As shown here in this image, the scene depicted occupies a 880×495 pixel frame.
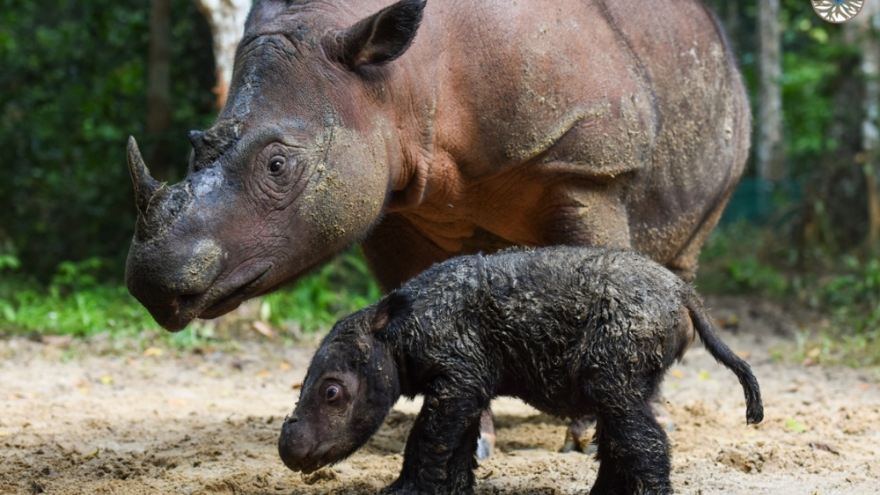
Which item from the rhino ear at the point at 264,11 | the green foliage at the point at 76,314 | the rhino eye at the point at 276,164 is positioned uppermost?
the rhino ear at the point at 264,11

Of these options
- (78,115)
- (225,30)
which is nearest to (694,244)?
(225,30)

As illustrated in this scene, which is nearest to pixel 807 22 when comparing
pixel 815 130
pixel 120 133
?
pixel 815 130

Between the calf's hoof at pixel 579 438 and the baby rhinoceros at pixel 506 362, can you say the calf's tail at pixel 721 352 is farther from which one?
the calf's hoof at pixel 579 438

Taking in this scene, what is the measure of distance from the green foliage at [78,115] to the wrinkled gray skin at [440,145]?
916 cm

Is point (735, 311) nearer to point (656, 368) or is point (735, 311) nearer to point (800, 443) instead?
point (800, 443)

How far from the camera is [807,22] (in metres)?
19.4

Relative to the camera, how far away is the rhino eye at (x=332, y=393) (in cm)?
343

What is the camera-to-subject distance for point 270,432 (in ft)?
17.1

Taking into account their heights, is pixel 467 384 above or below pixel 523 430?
above

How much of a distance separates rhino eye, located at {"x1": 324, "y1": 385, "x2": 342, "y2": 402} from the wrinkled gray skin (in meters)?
0.48

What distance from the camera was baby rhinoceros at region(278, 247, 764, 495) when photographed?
340 centimetres

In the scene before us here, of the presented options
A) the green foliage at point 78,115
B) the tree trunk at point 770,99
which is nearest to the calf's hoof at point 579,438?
the green foliage at point 78,115

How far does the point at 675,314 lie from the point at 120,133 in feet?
38.9

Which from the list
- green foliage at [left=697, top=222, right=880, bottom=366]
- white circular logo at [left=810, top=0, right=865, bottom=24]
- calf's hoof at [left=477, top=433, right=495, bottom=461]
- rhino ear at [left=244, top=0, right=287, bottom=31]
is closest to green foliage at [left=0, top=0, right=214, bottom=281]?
green foliage at [left=697, top=222, right=880, bottom=366]
